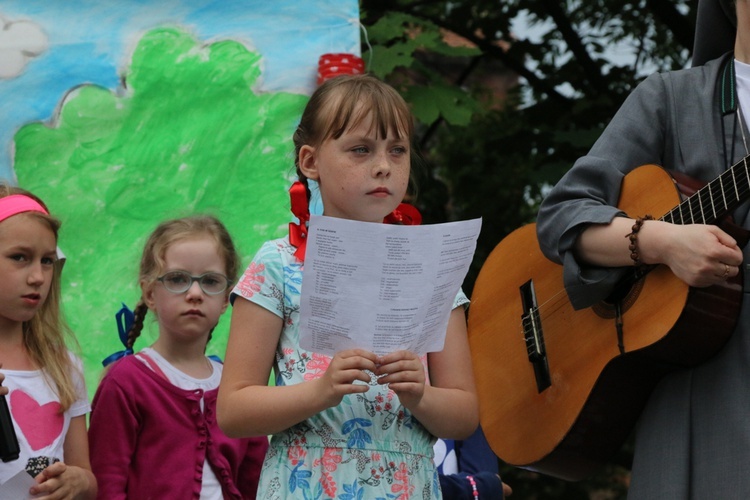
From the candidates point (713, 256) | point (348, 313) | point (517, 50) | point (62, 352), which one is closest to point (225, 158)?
point (62, 352)

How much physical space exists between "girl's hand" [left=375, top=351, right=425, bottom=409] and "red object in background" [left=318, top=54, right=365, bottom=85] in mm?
2170

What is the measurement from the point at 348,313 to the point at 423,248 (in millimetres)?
205

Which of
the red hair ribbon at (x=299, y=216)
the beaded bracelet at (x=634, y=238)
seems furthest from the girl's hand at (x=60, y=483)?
the beaded bracelet at (x=634, y=238)

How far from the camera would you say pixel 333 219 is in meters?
2.20

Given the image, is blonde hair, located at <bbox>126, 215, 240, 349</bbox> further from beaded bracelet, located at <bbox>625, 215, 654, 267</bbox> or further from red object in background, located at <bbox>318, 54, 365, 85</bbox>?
beaded bracelet, located at <bbox>625, 215, 654, 267</bbox>

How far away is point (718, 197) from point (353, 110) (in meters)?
0.83

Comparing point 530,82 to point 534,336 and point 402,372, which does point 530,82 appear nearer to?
point 534,336

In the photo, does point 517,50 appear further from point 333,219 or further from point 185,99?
point 333,219

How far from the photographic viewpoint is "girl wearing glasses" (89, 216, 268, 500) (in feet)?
10.6

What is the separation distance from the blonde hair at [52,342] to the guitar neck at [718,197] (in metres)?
1.72

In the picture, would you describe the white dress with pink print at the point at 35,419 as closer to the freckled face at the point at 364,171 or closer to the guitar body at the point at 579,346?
the freckled face at the point at 364,171

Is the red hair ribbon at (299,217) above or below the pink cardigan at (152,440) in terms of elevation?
above

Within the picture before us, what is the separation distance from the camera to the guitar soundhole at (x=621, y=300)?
2.60m

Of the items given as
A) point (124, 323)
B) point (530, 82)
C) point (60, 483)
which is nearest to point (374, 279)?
point (60, 483)
